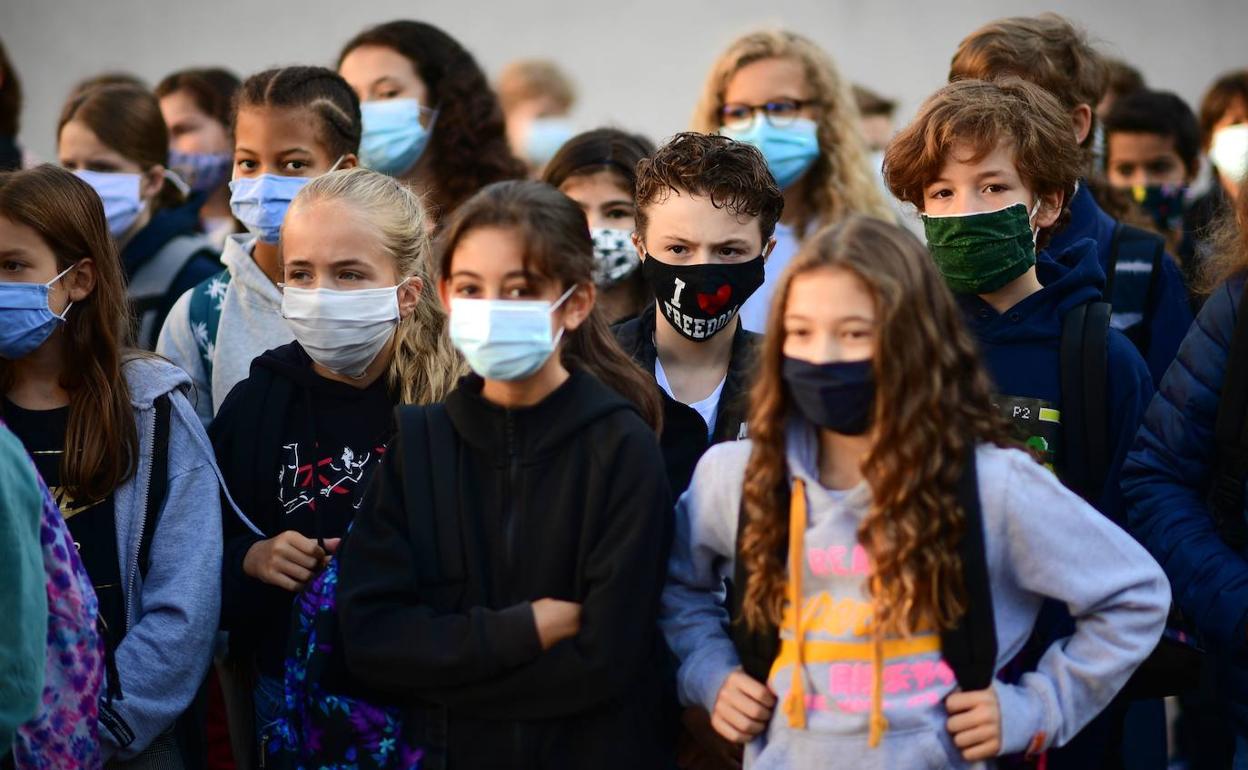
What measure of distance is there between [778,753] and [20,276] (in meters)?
2.38

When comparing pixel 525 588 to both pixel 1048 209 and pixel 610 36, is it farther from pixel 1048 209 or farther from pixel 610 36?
pixel 610 36

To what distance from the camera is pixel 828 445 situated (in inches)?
126

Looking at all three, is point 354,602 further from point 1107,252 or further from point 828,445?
point 1107,252

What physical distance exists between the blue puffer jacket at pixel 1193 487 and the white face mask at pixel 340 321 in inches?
79.8

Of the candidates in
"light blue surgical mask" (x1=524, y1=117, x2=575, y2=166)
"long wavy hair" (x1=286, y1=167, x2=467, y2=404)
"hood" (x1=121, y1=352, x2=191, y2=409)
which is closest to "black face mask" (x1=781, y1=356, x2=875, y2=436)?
"long wavy hair" (x1=286, y1=167, x2=467, y2=404)

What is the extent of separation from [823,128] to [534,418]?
123 inches

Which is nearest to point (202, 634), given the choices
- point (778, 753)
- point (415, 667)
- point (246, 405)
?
point (246, 405)

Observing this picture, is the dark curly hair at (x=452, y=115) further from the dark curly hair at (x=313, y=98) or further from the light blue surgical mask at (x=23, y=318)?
the light blue surgical mask at (x=23, y=318)

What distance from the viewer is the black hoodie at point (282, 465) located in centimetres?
391

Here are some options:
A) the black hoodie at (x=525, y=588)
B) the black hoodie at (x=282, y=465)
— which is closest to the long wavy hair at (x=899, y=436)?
the black hoodie at (x=525, y=588)

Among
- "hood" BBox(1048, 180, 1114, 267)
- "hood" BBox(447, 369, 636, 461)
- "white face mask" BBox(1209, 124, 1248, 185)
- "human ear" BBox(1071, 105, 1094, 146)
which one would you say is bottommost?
"hood" BBox(447, 369, 636, 461)

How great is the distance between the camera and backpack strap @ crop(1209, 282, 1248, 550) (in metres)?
3.42

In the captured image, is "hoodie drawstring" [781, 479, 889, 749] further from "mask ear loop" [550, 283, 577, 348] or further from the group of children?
"mask ear loop" [550, 283, 577, 348]

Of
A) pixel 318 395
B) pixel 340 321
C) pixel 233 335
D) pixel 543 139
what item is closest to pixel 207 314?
pixel 233 335
